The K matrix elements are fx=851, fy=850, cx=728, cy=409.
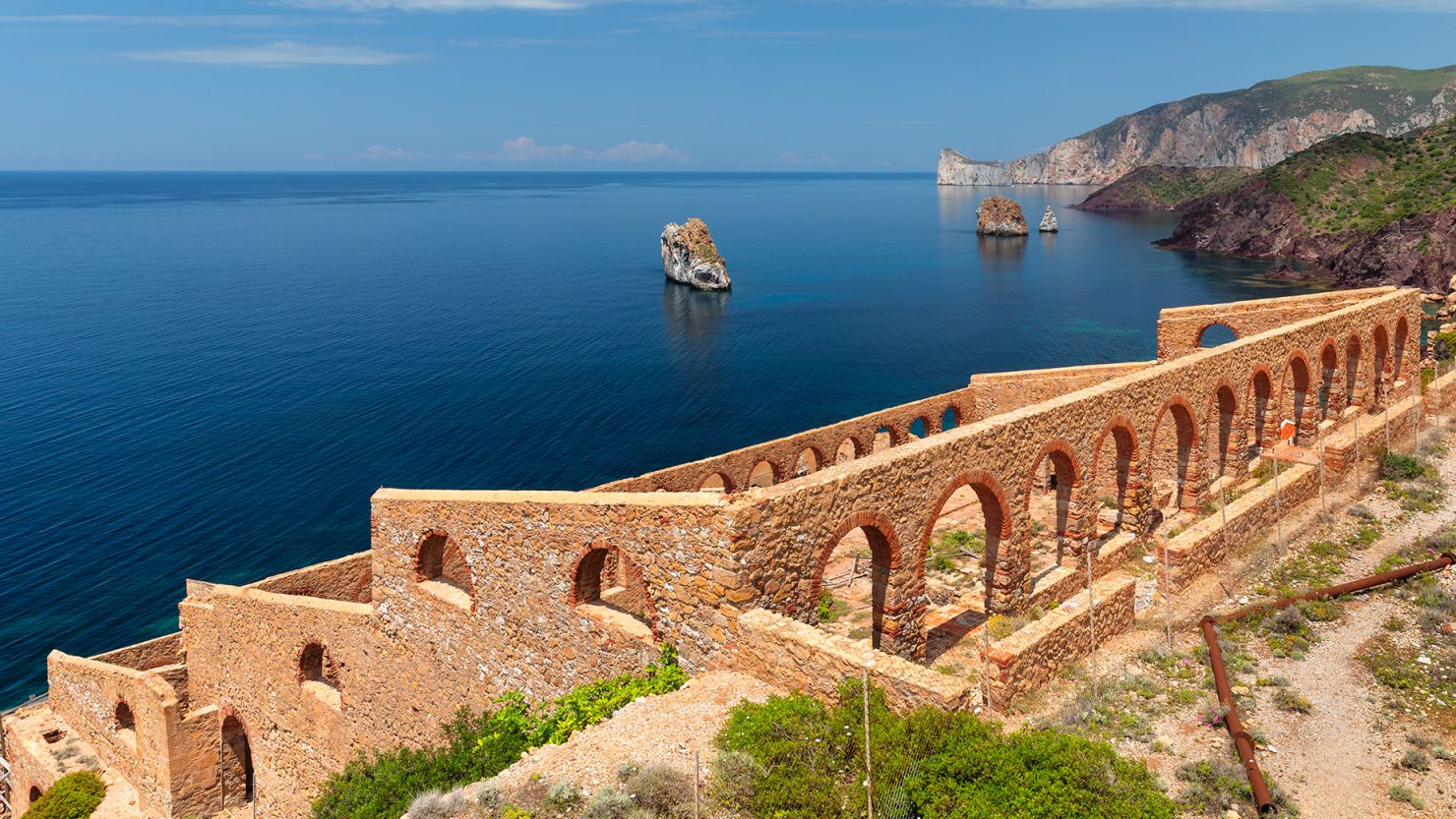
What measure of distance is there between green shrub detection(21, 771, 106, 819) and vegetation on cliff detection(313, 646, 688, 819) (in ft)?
35.7

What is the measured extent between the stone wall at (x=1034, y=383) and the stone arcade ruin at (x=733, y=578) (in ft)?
0.51

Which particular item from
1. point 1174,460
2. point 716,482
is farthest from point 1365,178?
point 716,482

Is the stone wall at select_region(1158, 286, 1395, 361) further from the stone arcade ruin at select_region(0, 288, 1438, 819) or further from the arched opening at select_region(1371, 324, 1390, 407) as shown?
the arched opening at select_region(1371, 324, 1390, 407)

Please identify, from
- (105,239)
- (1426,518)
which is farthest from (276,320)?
(105,239)

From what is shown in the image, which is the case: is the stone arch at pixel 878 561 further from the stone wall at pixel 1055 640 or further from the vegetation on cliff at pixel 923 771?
the vegetation on cliff at pixel 923 771

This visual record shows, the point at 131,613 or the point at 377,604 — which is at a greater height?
the point at 377,604

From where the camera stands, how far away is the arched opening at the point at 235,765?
20.4 metres

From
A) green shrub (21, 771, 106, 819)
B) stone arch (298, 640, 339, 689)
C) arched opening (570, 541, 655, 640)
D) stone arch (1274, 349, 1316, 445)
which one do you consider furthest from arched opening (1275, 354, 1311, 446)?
green shrub (21, 771, 106, 819)

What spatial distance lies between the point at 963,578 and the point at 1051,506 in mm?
6037

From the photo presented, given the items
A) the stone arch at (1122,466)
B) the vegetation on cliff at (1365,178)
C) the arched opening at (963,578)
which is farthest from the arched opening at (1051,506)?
the vegetation on cliff at (1365,178)

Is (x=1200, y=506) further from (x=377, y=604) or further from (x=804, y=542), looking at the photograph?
(x=377, y=604)

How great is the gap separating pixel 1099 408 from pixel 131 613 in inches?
1317

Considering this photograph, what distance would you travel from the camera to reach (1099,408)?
17.7 metres

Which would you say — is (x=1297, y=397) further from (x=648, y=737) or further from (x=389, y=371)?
(x=389, y=371)
